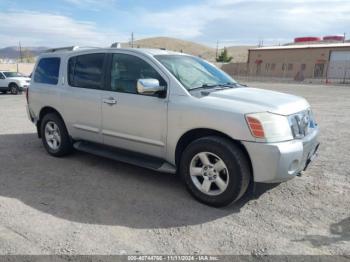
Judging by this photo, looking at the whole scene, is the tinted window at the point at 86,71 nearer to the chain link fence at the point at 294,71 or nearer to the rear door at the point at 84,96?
the rear door at the point at 84,96

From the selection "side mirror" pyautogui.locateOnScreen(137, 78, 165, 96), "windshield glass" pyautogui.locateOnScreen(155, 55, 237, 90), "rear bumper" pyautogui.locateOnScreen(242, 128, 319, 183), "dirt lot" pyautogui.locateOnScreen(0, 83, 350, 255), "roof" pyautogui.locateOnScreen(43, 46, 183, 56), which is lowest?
"dirt lot" pyautogui.locateOnScreen(0, 83, 350, 255)

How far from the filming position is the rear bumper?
11.5ft

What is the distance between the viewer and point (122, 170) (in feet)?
17.0

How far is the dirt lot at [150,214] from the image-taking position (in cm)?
313

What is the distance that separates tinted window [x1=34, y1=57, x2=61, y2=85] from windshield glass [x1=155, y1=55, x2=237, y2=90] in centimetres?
213

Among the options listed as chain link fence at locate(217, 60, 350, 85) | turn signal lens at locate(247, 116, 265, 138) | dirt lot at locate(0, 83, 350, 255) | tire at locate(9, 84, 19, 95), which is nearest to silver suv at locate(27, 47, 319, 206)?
turn signal lens at locate(247, 116, 265, 138)

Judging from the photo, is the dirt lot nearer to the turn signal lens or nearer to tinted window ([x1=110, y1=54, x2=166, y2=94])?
the turn signal lens

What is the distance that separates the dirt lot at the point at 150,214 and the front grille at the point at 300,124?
0.86 m

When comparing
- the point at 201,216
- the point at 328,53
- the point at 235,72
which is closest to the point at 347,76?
the point at 328,53

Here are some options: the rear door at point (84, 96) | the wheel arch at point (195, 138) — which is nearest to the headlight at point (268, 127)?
the wheel arch at point (195, 138)

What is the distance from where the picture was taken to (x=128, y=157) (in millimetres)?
4691

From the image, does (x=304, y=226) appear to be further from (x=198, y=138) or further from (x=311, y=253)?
(x=198, y=138)

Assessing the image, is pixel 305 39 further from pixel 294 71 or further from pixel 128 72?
pixel 128 72

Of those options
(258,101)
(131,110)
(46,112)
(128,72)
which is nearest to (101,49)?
(128,72)
